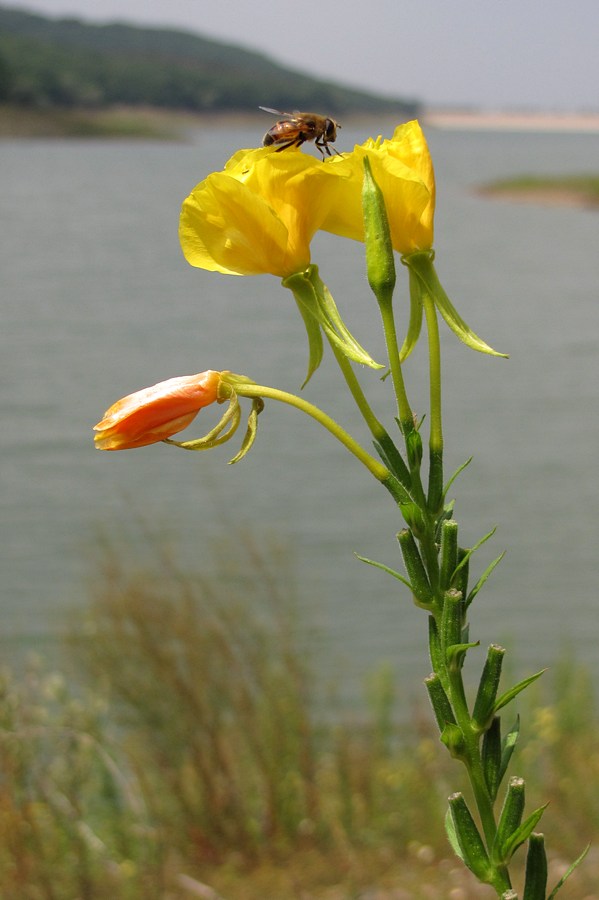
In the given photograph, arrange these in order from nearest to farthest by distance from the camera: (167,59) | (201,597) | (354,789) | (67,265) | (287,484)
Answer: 1. (354,789)
2. (201,597)
3. (287,484)
4. (67,265)
5. (167,59)

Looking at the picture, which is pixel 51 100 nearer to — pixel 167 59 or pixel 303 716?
pixel 167 59

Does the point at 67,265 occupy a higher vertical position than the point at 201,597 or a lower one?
higher

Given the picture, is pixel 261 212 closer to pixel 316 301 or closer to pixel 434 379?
pixel 316 301

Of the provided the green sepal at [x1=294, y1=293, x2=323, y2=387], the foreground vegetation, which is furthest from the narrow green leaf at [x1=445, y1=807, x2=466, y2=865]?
the foreground vegetation

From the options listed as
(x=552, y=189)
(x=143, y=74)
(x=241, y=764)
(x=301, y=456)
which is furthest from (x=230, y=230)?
(x=143, y=74)

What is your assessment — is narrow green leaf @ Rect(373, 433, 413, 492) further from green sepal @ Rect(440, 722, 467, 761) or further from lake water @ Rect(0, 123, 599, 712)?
lake water @ Rect(0, 123, 599, 712)

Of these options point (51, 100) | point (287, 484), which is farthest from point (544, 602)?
point (51, 100)

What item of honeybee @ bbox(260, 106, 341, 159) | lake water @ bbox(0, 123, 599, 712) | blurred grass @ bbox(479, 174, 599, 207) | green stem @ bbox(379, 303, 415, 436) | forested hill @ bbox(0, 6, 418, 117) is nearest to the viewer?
green stem @ bbox(379, 303, 415, 436)
